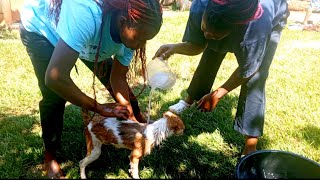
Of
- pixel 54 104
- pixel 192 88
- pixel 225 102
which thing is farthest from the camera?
pixel 225 102

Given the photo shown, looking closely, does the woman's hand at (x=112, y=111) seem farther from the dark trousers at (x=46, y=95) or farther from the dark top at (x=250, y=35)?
the dark top at (x=250, y=35)

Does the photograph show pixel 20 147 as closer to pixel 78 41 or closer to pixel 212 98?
pixel 78 41

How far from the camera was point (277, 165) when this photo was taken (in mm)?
2521

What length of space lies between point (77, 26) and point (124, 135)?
39.7 inches

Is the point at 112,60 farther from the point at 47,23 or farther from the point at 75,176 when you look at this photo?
the point at 75,176

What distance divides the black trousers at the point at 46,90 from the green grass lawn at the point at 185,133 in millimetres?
327

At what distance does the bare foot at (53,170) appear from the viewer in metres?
2.74

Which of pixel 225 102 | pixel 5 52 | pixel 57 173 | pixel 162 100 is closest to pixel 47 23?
pixel 57 173

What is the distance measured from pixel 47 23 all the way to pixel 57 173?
1.17m

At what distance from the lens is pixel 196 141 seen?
3.43 m

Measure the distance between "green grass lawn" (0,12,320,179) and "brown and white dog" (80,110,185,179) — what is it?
0.79 feet

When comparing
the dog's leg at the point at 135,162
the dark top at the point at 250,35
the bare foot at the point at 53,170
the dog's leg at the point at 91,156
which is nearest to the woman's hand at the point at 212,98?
the dark top at the point at 250,35

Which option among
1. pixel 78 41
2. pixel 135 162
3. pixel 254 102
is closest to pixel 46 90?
pixel 78 41

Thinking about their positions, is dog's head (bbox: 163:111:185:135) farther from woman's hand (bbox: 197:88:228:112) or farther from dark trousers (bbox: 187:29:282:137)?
dark trousers (bbox: 187:29:282:137)
